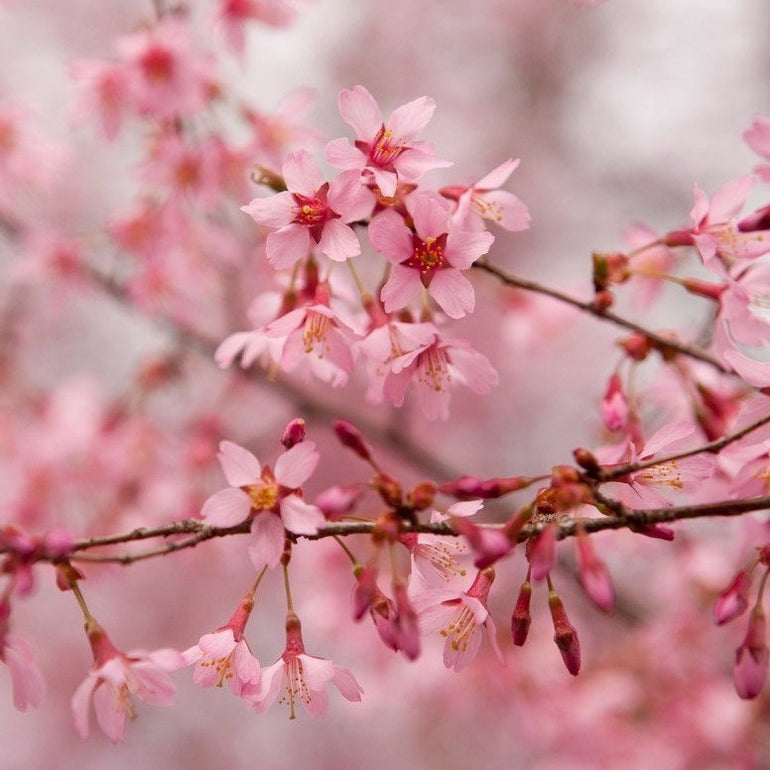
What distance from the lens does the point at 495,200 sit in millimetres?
1003

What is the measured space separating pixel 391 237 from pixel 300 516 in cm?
29

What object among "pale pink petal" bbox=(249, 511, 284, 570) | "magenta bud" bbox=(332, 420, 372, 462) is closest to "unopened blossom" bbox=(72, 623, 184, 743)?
"pale pink petal" bbox=(249, 511, 284, 570)

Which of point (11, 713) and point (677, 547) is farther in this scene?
point (11, 713)

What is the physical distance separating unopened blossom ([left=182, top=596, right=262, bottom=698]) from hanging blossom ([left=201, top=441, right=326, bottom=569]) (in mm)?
108

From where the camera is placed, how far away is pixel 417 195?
2.88 ft

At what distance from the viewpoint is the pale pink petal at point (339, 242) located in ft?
2.88

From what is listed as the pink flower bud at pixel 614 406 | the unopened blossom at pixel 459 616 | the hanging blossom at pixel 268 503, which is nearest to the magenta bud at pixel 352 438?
the hanging blossom at pixel 268 503

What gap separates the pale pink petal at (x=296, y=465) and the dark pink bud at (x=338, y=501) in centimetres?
6

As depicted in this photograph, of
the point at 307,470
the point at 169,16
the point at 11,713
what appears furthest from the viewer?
the point at 11,713

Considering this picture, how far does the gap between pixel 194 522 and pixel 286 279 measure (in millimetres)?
447

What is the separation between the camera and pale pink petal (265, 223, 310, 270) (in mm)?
899

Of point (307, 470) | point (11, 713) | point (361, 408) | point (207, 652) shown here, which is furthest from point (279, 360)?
point (11, 713)

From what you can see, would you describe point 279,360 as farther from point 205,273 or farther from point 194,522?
point 205,273

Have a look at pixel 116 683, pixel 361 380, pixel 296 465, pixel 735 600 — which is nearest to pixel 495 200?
pixel 296 465
